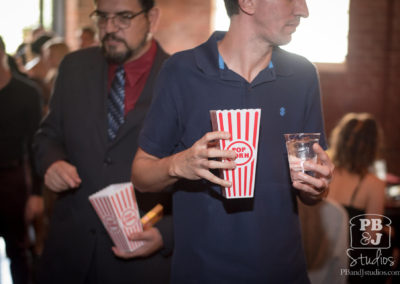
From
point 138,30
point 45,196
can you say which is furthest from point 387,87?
point 138,30

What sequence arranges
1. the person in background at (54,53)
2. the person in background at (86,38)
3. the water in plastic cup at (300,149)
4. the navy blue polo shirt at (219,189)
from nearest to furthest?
the water in plastic cup at (300,149) < the navy blue polo shirt at (219,189) < the person in background at (54,53) < the person in background at (86,38)

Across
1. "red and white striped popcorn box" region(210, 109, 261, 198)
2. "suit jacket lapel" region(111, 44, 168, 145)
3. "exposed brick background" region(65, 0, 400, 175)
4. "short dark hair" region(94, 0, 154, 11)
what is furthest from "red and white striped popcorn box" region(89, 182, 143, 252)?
"exposed brick background" region(65, 0, 400, 175)

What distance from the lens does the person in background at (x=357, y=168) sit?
12.4ft

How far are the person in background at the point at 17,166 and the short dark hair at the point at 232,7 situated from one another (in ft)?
6.28

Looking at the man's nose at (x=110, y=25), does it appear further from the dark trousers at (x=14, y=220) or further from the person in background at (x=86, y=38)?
the person in background at (x=86, y=38)

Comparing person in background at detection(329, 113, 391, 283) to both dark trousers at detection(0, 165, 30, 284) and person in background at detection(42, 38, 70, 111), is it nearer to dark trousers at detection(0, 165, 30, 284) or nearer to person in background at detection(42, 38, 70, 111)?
dark trousers at detection(0, 165, 30, 284)

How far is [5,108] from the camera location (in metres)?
3.16

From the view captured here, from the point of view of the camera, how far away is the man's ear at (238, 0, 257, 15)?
5.55 ft

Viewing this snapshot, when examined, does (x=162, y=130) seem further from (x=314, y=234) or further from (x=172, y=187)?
(x=314, y=234)

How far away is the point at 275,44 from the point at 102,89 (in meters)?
0.95

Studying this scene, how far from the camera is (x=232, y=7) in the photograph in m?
1.75

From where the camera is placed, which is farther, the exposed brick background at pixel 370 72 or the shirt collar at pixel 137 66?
the exposed brick background at pixel 370 72

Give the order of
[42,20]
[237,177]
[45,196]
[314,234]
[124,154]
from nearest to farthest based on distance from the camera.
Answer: [237,177] < [124,154] < [314,234] < [45,196] < [42,20]

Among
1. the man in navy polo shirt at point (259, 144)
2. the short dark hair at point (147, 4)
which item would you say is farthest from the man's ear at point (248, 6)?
the short dark hair at point (147, 4)
